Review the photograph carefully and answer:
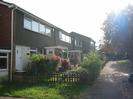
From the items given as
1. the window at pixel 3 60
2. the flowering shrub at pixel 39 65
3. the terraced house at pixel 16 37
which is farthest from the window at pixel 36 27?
the window at pixel 3 60

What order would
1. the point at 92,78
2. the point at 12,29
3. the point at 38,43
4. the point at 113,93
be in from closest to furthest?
the point at 113,93 < the point at 92,78 < the point at 12,29 < the point at 38,43

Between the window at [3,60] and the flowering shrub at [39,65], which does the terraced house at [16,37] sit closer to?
the window at [3,60]

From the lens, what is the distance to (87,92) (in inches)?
603

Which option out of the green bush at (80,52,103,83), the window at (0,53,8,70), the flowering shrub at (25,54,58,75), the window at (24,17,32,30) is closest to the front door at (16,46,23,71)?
the flowering shrub at (25,54,58,75)

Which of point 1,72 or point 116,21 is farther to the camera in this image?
point 116,21

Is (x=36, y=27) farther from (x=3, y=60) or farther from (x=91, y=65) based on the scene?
(x=91, y=65)

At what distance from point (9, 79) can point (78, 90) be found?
280 inches

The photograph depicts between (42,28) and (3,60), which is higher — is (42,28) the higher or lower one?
the higher one

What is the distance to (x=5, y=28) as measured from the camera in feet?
72.1

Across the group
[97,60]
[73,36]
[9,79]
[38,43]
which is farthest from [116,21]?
[73,36]

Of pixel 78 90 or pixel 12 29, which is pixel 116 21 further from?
pixel 78 90

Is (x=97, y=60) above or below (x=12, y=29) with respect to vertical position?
below

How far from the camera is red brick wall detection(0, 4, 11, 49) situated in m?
21.9

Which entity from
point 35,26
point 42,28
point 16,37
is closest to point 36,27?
point 35,26
